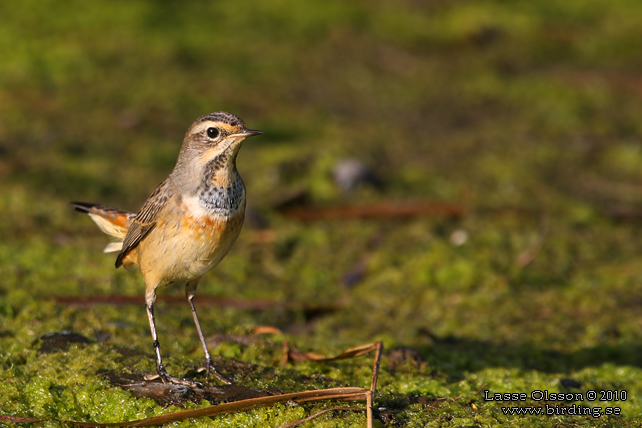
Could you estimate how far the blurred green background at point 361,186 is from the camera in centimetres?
479

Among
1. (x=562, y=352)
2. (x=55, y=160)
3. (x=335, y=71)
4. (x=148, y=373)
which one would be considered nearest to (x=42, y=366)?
(x=148, y=373)

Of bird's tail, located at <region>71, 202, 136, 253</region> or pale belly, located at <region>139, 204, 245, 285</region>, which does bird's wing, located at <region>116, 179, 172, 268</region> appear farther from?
bird's tail, located at <region>71, 202, 136, 253</region>

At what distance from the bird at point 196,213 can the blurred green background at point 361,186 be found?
0.62 metres

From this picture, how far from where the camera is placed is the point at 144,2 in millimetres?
11891

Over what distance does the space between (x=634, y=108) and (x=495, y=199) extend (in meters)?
4.16

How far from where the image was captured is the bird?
436cm

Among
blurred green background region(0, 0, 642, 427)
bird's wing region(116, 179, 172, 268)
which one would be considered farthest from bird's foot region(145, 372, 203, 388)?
bird's wing region(116, 179, 172, 268)

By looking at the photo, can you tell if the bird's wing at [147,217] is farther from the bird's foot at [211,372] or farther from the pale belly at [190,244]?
the bird's foot at [211,372]

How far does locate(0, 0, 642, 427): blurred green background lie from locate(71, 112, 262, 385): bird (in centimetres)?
62

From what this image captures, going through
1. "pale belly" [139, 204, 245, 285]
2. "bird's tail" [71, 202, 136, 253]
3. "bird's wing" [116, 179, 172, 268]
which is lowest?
"pale belly" [139, 204, 245, 285]

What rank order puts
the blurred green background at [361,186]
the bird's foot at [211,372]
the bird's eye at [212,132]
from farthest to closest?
the blurred green background at [361,186] < the bird's eye at [212,132] < the bird's foot at [211,372]

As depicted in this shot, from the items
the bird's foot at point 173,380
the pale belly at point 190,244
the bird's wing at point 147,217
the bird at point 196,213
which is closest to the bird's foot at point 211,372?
the bird at point 196,213

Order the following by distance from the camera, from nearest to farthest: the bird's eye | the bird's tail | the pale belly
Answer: the pale belly → the bird's eye → the bird's tail

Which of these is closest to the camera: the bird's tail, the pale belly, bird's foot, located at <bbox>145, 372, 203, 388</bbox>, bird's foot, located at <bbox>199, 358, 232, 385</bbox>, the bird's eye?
bird's foot, located at <bbox>145, 372, 203, 388</bbox>
